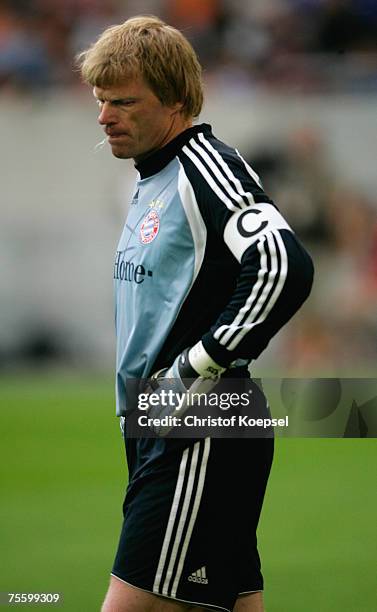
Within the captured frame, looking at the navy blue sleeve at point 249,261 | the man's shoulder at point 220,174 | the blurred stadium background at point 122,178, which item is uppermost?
the blurred stadium background at point 122,178

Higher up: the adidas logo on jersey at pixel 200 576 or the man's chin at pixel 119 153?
the man's chin at pixel 119 153

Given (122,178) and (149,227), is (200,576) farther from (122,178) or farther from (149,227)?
(122,178)

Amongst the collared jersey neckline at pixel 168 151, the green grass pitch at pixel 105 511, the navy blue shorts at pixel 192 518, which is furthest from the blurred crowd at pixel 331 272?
the navy blue shorts at pixel 192 518

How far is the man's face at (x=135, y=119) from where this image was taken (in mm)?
2840

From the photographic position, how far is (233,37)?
35.6ft

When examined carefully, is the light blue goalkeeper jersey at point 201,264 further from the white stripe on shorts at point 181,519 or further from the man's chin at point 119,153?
the white stripe on shorts at point 181,519

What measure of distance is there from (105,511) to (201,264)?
147 inches

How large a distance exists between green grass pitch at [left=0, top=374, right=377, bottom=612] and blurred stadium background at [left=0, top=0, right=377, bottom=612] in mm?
71

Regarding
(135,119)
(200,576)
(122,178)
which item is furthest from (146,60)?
(122,178)

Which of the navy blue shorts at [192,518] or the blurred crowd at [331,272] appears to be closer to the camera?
the navy blue shorts at [192,518]

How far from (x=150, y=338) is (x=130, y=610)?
0.61m

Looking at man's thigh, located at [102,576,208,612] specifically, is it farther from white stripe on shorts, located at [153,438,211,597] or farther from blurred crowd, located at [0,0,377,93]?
blurred crowd, located at [0,0,377,93]

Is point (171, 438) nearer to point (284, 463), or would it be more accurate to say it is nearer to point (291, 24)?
point (284, 463)

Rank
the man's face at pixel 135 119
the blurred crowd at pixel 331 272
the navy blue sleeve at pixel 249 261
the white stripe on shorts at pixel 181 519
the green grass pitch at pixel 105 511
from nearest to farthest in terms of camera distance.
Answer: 1. the navy blue sleeve at pixel 249 261
2. the white stripe on shorts at pixel 181 519
3. the man's face at pixel 135 119
4. the green grass pitch at pixel 105 511
5. the blurred crowd at pixel 331 272
